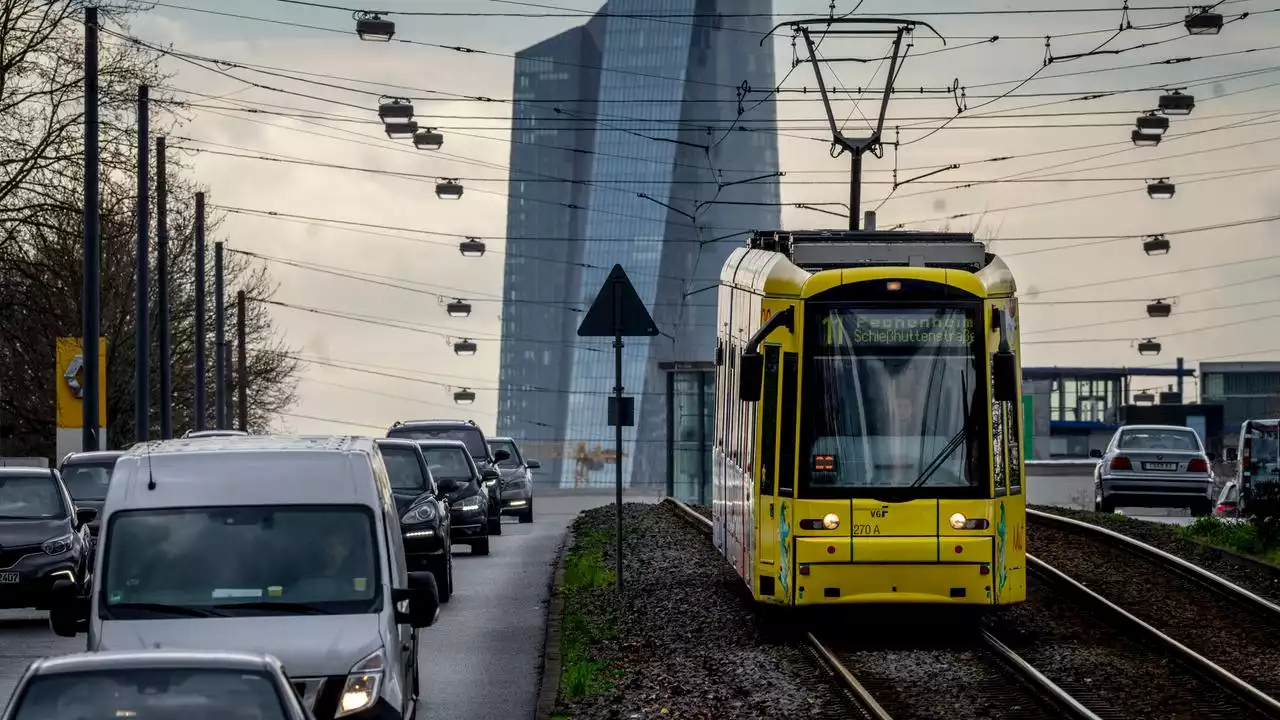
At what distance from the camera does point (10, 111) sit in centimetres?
4262

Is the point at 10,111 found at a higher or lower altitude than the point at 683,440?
higher

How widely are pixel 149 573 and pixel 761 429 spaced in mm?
8100

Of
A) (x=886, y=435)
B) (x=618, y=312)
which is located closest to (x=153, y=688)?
(x=886, y=435)

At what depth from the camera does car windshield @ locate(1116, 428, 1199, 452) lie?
123 feet

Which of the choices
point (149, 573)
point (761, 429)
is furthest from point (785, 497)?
point (149, 573)

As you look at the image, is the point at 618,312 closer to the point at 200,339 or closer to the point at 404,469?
the point at 404,469

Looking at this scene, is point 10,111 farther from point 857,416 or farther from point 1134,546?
point 857,416

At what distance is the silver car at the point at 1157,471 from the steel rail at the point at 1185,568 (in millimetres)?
5287

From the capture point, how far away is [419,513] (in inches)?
917

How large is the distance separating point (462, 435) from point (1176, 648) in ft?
64.8

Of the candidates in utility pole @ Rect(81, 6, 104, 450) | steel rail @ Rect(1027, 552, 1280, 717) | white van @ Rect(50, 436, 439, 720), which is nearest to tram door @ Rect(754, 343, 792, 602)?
steel rail @ Rect(1027, 552, 1280, 717)

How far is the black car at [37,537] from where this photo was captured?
20953mm

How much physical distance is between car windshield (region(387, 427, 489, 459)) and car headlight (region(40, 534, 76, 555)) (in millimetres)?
12682

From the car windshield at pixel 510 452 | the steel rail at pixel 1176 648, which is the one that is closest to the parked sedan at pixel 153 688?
the steel rail at pixel 1176 648
